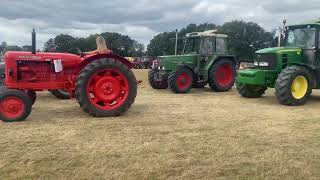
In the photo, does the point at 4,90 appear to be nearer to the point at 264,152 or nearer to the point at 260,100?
the point at 264,152

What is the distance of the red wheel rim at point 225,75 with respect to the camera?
50.0ft

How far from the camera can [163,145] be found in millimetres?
6316

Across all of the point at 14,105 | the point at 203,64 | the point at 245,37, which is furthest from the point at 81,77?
the point at 245,37

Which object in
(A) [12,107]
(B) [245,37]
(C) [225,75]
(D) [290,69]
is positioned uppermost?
(B) [245,37]

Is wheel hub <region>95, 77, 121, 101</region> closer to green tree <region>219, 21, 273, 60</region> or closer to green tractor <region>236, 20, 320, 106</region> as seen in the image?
green tractor <region>236, 20, 320, 106</region>

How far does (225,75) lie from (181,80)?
1.89 m

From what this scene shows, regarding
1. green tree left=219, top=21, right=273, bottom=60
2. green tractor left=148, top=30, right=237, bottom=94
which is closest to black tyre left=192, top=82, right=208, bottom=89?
green tractor left=148, top=30, right=237, bottom=94

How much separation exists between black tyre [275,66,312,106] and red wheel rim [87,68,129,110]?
3807 mm

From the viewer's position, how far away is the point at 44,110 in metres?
9.55

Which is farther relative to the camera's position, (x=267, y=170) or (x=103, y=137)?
(x=103, y=137)

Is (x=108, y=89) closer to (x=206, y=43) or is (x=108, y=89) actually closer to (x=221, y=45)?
(x=206, y=43)

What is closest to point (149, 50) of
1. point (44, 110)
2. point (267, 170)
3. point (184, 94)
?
point (184, 94)

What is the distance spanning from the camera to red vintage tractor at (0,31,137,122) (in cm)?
870

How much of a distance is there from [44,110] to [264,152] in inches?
200
